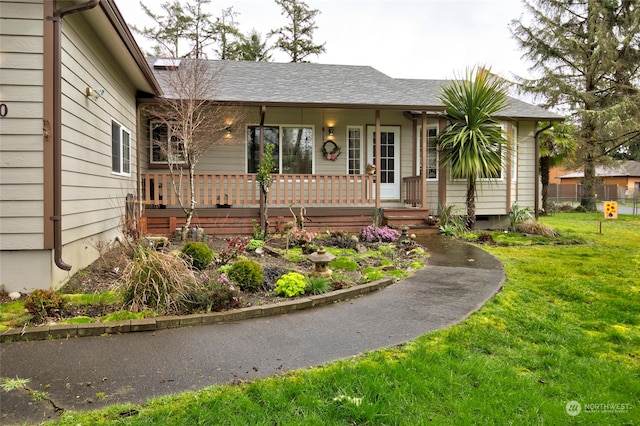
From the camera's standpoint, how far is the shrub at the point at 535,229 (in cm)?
929

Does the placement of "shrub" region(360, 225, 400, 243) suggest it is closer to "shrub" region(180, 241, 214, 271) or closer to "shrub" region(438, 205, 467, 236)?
"shrub" region(438, 205, 467, 236)

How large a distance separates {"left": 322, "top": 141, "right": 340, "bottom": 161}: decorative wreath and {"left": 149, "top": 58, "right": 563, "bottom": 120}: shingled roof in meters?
1.39

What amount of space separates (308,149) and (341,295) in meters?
6.99

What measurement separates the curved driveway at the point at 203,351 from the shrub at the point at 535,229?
603cm

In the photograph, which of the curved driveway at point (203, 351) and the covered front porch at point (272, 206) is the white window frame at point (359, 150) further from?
the curved driveway at point (203, 351)

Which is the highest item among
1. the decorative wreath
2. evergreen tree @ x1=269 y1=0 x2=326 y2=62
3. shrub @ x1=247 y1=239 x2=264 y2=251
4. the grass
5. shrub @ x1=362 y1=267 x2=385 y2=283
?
evergreen tree @ x1=269 y1=0 x2=326 y2=62

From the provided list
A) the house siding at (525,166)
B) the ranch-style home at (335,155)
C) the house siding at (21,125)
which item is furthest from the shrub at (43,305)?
the house siding at (525,166)

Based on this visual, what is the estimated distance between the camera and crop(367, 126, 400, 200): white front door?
11141mm

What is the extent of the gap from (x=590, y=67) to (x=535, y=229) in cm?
1525

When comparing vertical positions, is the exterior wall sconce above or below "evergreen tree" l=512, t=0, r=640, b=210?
below

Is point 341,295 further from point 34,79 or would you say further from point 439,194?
point 439,194

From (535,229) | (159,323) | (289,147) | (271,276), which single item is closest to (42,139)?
(159,323)

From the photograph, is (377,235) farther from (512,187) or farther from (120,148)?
(512,187)

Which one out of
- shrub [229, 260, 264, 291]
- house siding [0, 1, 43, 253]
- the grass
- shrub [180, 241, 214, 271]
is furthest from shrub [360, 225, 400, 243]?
house siding [0, 1, 43, 253]
